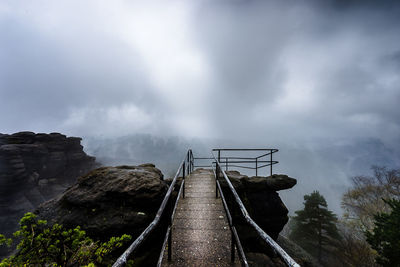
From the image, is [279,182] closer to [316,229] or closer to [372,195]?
[316,229]

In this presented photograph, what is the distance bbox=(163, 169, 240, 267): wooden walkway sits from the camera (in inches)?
98.3

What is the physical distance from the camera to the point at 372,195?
838 inches

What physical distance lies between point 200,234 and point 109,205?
372 cm

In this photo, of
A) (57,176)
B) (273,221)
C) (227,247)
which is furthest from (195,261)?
(57,176)

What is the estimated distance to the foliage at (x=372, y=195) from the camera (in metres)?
19.2

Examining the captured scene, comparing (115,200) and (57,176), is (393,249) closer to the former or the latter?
(115,200)

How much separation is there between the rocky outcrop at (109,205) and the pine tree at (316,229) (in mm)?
24450

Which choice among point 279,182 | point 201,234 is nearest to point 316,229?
point 279,182

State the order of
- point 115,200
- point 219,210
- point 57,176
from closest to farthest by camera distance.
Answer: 1. point 219,210
2. point 115,200
3. point 57,176

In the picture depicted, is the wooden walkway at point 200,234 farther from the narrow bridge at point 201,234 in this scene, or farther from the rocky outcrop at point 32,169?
the rocky outcrop at point 32,169

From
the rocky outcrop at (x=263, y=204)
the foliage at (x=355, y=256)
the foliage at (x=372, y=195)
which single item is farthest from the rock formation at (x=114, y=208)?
the foliage at (x=372, y=195)

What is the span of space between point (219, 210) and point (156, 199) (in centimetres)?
252

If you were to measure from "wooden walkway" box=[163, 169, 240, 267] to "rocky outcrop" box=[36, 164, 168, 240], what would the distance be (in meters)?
1.64

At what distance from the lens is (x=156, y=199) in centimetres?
536
